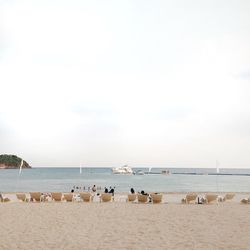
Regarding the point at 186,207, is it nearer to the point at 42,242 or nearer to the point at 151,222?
the point at 151,222

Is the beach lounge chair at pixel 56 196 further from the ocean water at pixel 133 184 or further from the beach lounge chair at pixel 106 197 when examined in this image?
the ocean water at pixel 133 184

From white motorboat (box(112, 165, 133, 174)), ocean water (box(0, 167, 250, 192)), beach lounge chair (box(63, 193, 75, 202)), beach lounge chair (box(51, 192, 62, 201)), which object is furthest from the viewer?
white motorboat (box(112, 165, 133, 174))

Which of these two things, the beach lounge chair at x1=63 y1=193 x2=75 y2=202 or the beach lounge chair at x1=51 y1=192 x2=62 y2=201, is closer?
the beach lounge chair at x1=63 y1=193 x2=75 y2=202

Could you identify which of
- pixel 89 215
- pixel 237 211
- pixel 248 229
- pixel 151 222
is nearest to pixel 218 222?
pixel 248 229

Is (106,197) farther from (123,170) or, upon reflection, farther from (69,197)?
(123,170)

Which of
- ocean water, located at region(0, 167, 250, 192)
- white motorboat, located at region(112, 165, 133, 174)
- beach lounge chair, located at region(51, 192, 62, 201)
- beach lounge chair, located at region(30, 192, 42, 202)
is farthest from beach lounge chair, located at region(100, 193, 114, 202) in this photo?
white motorboat, located at region(112, 165, 133, 174)

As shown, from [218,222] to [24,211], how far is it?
8.00 m

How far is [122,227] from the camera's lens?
12281mm

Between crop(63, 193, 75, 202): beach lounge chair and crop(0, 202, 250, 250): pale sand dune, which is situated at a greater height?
crop(63, 193, 75, 202): beach lounge chair

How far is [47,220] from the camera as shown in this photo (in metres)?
13.6

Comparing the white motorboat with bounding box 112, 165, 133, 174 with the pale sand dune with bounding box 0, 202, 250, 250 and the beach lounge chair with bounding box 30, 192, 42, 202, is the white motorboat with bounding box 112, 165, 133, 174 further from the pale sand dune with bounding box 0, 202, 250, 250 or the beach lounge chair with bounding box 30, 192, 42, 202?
the pale sand dune with bounding box 0, 202, 250, 250

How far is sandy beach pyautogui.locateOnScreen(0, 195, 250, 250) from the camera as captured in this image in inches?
386

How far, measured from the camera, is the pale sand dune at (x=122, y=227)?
9.79 metres

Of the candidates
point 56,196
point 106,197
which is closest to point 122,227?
point 106,197
